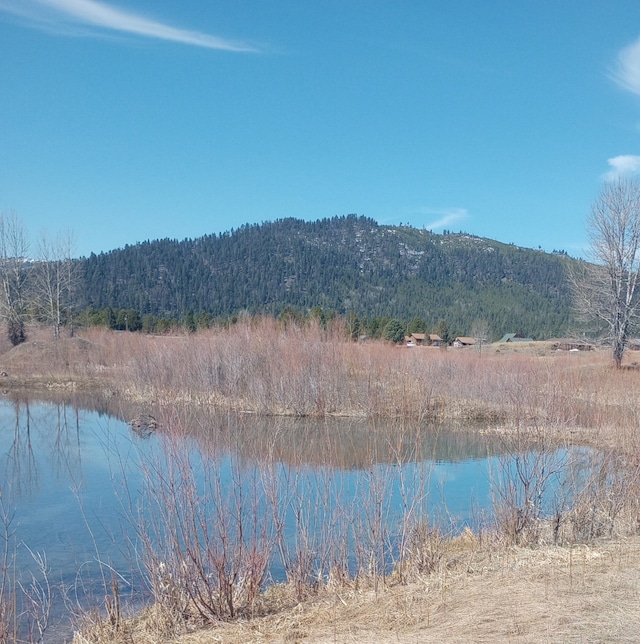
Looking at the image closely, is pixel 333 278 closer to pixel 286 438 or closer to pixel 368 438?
pixel 368 438

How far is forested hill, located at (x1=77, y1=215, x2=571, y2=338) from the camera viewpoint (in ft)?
356

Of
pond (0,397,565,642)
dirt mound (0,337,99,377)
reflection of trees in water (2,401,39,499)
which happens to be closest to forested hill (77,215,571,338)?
dirt mound (0,337,99,377)

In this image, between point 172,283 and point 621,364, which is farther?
point 172,283

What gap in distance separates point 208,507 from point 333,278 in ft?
401

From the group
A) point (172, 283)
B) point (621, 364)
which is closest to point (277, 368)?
point (621, 364)

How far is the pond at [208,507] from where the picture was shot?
6.16 m

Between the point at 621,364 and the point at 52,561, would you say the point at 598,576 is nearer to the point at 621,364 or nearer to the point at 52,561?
the point at 52,561

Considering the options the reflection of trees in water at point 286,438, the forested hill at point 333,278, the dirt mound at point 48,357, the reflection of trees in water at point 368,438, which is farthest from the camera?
the forested hill at point 333,278

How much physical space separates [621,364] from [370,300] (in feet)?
299

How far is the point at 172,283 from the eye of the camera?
117m

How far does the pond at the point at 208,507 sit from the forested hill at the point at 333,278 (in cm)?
8246

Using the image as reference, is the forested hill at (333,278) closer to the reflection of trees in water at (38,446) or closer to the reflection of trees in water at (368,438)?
the reflection of trees in water at (38,446)

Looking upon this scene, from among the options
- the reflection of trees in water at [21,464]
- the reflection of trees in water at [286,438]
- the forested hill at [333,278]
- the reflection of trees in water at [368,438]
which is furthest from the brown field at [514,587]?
the forested hill at [333,278]

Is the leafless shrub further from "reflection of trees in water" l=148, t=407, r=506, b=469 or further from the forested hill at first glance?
the forested hill
